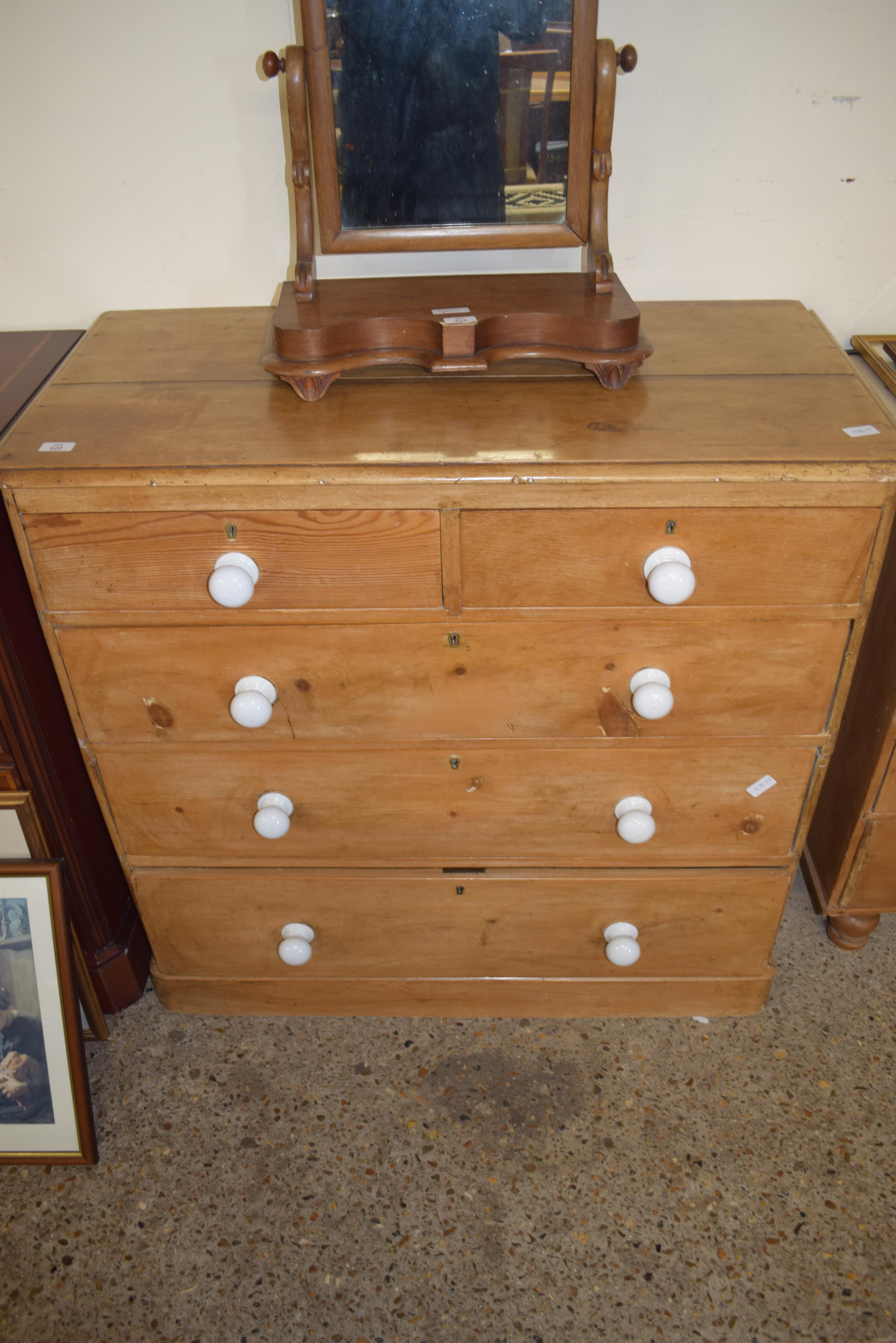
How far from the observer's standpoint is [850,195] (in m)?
1.62

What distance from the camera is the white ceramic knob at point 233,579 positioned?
4.05 feet

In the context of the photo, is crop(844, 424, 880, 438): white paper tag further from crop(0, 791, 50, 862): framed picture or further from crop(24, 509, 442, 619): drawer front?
crop(0, 791, 50, 862): framed picture

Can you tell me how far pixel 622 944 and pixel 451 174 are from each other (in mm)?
1233

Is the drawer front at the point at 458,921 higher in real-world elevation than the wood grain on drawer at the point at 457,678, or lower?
lower

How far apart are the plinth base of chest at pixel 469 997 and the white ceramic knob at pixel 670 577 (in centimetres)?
83

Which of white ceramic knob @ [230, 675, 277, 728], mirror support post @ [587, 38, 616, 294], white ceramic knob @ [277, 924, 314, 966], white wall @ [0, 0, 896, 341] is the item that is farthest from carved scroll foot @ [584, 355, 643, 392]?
white ceramic knob @ [277, 924, 314, 966]

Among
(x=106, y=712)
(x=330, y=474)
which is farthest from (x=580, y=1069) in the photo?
(x=330, y=474)

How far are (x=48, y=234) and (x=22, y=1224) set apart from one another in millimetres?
1613

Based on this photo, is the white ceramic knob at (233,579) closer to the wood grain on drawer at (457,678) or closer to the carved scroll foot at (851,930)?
the wood grain on drawer at (457,678)

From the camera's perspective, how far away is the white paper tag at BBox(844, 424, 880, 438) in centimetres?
125

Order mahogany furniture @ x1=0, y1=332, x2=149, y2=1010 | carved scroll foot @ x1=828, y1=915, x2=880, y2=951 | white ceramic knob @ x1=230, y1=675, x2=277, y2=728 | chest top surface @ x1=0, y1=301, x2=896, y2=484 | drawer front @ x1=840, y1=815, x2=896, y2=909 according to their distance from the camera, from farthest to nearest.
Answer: carved scroll foot @ x1=828, y1=915, x2=880, y2=951 < drawer front @ x1=840, y1=815, x2=896, y2=909 < mahogany furniture @ x1=0, y1=332, x2=149, y2=1010 < white ceramic knob @ x1=230, y1=675, x2=277, y2=728 < chest top surface @ x1=0, y1=301, x2=896, y2=484

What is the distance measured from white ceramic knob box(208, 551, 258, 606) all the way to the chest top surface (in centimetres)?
12

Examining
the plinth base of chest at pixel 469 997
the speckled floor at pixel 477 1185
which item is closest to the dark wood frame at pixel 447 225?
the plinth base of chest at pixel 469 997

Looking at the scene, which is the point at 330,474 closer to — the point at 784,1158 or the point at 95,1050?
the point at 95,1050
